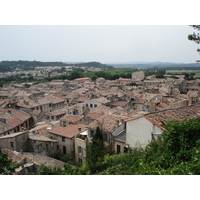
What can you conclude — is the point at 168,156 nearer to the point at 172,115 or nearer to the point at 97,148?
the point at 172,115

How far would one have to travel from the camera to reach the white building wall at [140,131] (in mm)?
11732

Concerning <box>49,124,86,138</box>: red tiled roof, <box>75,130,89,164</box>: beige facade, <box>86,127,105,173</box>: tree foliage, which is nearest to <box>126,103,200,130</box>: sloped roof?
<box>86,127,105,173</box>: tree foliage

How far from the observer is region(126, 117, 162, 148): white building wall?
38.5 feet

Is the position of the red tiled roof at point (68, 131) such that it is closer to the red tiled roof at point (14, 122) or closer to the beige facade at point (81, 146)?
the beige facade at point (81, 146)

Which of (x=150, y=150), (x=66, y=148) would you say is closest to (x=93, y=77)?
(x=66, y=148)

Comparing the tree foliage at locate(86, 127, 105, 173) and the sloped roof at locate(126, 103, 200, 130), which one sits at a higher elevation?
the sloped roof at locate(126, 103, 200, 130)

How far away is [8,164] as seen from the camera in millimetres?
8484

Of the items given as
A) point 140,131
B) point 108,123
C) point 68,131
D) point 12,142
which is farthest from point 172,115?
point 12,142

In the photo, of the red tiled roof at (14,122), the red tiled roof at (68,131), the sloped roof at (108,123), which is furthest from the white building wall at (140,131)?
the red tiled roof at (14,122)

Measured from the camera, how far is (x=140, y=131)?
12.3m

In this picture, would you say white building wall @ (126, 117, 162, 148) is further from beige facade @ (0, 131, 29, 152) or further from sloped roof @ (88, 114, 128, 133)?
beige facade @ (0, 131, 29, 152)

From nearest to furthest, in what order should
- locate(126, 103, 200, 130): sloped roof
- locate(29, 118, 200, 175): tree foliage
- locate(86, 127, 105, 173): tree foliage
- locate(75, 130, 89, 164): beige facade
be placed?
locate(29, 118, 200, 175): tree foliage, locate(126, 103, 200, 130): sloped roof, locate(86, 127, 105, 173): tree foliage, locate(75, 130, 89, 164): beige facade

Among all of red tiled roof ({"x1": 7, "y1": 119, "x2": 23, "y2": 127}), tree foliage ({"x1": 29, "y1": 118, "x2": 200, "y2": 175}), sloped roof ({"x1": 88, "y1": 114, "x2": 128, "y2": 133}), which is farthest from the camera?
red tiled roof ({"x1": 7, "y1": 119, "x2": 23, "y2": 127})

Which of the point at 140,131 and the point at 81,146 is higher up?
the point at 140,131
